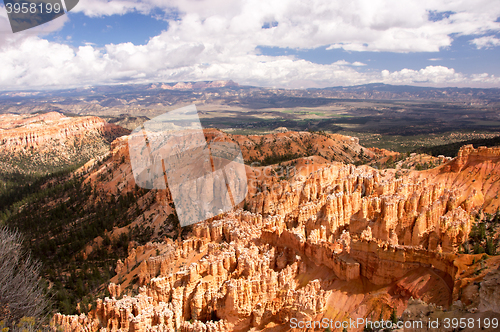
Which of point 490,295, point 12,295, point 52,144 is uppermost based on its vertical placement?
point 490,295

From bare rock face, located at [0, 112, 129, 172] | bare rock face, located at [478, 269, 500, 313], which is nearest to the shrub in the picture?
bare rock face, located at [478, 269, 500, 313]

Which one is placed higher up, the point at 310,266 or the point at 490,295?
the point at 490,295

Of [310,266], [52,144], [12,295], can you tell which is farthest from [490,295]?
[52,144]

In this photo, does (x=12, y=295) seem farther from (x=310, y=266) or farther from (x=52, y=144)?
(x=52, y=144)

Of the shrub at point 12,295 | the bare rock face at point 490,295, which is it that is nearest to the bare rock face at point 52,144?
the shrub at point 12,295

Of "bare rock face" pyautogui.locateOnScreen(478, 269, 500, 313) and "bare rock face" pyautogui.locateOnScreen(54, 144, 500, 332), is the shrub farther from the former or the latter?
"bare rock face" pyautogui.locateOnScreen(478, 269, 500, 313)

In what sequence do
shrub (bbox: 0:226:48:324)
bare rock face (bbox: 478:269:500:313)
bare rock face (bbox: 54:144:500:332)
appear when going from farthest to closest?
1. shrub (bbox: 0:226:48:324)
2. bare rock face (bbox: 54:144:500:332)
3. bare rock face (bbox: 478:269:500:313)

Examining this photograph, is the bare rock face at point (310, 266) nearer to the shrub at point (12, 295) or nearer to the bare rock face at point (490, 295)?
the bare rock face at point (490, 295)

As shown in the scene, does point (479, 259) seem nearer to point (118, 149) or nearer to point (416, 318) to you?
point (416, 318)
